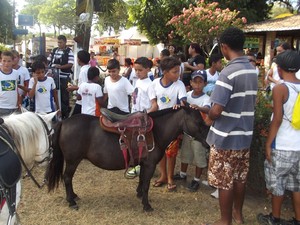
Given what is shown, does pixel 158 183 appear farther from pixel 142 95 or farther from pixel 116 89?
pixel 116 89

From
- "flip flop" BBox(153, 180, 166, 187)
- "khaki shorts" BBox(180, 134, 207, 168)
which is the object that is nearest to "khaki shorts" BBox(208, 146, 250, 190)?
"khaki shorts" BBox(180, 134, 207, 168)

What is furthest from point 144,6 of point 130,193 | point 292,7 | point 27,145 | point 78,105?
point 27,145

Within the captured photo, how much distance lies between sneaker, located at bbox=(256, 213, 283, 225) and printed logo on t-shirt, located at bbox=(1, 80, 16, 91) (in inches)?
150

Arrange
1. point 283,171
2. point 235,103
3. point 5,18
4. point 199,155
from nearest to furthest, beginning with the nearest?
point 235,103
point 283,171
point 199,155
point 5,18

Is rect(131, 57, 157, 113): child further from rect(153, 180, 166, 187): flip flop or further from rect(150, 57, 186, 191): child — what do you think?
rect(153, 180, 166, 187): flip flop

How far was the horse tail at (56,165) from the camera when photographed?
12.2ft

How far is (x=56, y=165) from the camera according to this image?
3807 mm

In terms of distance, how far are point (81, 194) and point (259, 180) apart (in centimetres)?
226

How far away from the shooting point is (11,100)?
4914 mm

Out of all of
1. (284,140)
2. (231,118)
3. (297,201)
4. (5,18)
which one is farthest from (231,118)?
(5,18)

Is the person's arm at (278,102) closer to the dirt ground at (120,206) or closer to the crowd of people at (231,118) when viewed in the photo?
the crowd of people at (231,118)

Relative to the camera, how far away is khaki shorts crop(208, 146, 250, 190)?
3.08 m

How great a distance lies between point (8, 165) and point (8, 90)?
9.84 feet

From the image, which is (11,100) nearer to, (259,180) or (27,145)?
(27,145)
